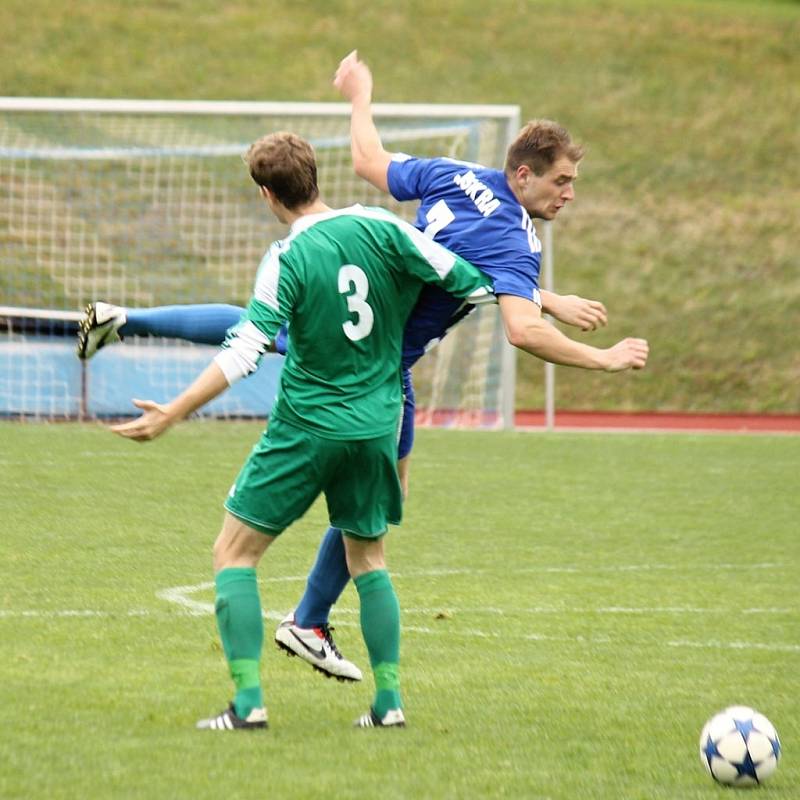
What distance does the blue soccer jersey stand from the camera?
5570 mm

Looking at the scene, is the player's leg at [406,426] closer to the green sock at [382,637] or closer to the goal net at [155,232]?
the green sock at [382,637]

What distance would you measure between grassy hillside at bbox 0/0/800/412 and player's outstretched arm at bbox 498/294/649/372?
16248 mm

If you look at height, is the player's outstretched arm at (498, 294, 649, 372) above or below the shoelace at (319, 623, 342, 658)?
above

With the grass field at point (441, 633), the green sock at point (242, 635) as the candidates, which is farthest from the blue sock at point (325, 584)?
the green sock at point (242, 635)

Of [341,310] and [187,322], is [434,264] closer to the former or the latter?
[341,310]

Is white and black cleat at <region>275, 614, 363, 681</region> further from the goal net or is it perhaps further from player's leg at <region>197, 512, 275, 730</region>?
the goal net

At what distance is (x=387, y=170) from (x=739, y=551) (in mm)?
4348

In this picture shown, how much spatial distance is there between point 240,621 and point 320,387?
79 cm

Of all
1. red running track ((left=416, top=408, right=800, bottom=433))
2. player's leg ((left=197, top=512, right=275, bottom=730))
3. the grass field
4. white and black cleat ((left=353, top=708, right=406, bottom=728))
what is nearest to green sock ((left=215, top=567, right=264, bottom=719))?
player's leg ((left=197, top=512, right=275, bottom=730))

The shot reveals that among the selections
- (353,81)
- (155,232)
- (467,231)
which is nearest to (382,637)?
(467,231)

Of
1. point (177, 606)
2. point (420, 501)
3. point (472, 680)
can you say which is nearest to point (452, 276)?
point (472, 680)

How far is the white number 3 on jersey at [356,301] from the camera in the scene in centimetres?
499

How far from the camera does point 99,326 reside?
6.19 meters

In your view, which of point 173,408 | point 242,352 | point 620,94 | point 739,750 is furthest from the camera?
point 620,94
